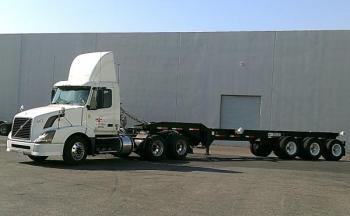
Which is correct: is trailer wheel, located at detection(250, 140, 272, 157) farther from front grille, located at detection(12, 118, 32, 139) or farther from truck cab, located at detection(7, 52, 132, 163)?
front grille, located at detection(12, 118, 32, 139)

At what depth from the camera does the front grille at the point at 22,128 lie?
1767 centimetres

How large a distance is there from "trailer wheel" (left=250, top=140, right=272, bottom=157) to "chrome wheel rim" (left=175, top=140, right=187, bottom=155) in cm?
533

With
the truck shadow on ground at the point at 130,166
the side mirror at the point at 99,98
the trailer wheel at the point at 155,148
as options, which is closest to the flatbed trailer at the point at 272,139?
the trailer wheel at the point at 155,148

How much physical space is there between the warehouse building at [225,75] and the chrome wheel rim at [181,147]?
46.6 ft

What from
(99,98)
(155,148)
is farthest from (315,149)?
(99,98)

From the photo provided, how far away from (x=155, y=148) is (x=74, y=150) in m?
4.02

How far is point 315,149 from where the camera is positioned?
2570cm

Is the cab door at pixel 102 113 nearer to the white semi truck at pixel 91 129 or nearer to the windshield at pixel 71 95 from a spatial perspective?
the white semi truck at pixel 91 129

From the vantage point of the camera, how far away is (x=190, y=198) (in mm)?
11453

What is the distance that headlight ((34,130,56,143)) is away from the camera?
17.3 m

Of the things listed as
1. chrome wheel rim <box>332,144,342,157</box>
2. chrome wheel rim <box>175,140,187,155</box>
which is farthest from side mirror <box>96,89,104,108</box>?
chrome wheel rim <box>332,144,342,157</box>

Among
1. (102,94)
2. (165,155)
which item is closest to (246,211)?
(102,94)

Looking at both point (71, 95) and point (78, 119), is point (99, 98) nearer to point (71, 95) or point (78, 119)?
point (71, 95)

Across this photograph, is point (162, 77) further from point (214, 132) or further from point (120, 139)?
point (120, 139)
